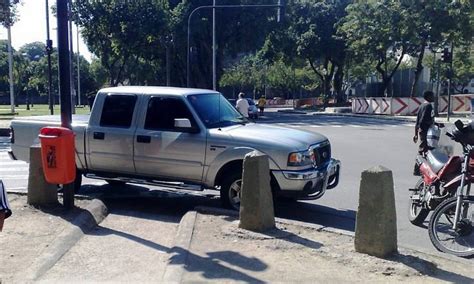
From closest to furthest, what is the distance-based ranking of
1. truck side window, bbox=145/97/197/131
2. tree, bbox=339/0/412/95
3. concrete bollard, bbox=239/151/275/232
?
concrete bollard, bbox=239/151/275/232 < truck side window, bbox=145/97/197/131 < tree, bbox=339/0/412/95

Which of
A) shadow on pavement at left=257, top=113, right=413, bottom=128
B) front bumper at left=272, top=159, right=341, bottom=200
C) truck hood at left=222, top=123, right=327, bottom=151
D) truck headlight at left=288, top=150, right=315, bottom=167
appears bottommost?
shadow on pavement at left=257, top=113, right=413, bottom=128

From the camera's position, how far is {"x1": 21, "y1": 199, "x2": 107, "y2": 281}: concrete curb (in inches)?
205

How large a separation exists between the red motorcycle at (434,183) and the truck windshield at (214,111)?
2.95 metres

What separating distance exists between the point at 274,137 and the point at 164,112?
1800mm

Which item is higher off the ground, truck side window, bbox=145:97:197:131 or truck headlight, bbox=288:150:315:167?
truck side window, bbox=145:97:197:131

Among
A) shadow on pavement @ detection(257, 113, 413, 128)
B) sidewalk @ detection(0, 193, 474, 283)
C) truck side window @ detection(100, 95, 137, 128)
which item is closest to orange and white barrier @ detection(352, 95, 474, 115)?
shadow on pavement @ detection(257, 113, 413, 128)

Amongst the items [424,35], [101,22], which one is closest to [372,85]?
[424,35]

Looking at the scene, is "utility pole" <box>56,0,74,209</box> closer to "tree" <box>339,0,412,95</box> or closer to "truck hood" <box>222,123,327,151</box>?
"truck hood" <box>222,123,327,151</box>

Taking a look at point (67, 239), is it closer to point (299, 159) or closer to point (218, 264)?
point (218, 264)

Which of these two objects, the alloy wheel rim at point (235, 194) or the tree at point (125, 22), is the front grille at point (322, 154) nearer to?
the alloy wheel rim at point (235, 194)

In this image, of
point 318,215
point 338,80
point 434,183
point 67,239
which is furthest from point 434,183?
point 338,80

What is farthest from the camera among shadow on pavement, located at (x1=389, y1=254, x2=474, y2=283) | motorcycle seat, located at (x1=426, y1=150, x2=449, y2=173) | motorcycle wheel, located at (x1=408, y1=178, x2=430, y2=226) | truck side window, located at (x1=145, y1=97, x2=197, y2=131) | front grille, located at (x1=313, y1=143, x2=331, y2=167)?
truck side window, located at (x1=145, y1=97, x2=197, y2=131)

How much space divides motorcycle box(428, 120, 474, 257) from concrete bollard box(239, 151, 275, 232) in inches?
76.3

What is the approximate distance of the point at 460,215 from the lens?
615 cm
